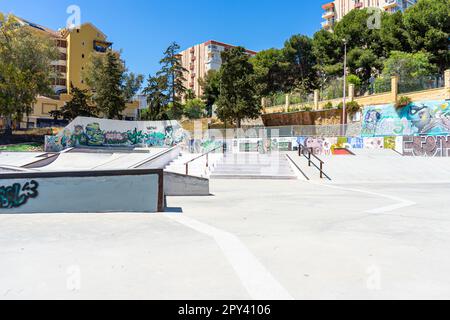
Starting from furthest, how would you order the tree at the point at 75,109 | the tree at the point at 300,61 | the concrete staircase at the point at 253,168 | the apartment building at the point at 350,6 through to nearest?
1. the apartment building at the point at 350,6
2. the tree at the point at 300,61
3. the tree at the point at 75,109
4. the concrete staircase at the point at 253,168

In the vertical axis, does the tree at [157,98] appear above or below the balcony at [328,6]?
below

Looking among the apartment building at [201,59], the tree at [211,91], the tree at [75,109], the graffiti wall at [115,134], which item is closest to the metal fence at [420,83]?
the graffiti wall at [115,134]

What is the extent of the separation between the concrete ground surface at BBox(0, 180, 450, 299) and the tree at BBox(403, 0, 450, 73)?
39.0 metres

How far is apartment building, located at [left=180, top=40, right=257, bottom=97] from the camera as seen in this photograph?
9219 cm

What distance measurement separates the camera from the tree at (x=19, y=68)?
36.8 meters

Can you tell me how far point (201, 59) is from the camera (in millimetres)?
96438

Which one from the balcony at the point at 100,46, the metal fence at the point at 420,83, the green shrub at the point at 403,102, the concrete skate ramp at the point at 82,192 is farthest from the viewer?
the balcony at the point at 100,46

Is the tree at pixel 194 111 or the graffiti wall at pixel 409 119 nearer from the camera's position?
the graffiti wall at pixel 409 119

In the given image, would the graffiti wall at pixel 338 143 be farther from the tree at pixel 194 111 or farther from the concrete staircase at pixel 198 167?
the tree at pixel 194 111

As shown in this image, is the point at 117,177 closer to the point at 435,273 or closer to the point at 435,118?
the point at 435,273

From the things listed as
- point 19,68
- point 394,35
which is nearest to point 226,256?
point 19,68

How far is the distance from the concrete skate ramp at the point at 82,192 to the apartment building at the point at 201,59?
8357cm

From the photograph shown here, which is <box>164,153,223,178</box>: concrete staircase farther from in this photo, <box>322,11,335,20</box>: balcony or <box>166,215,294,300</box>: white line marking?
<box>322,11,335,20</box>: balcony

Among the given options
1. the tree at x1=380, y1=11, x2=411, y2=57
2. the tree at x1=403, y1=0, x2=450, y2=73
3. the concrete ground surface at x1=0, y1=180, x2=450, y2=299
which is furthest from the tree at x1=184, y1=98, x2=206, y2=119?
the concrete ground surface at x1=0, y1=180, x2=450, y2=299
